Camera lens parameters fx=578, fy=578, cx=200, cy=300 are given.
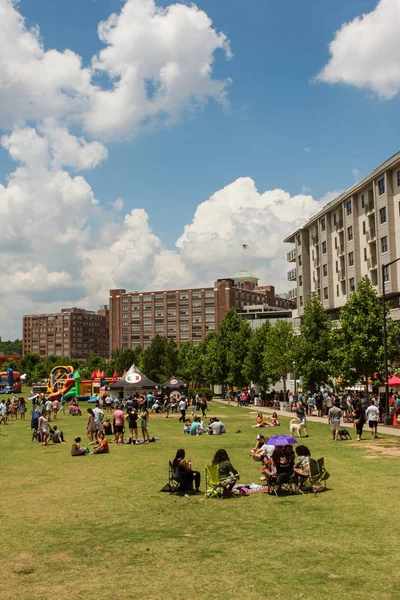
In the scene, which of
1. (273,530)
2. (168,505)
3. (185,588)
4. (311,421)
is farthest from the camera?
(311,421)

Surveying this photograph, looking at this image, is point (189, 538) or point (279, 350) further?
point (279, 350)

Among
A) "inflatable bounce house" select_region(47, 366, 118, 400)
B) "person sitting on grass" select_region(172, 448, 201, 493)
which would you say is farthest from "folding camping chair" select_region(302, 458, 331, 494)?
"inflatable bounce house" select_region(47, 366, 118, 400)

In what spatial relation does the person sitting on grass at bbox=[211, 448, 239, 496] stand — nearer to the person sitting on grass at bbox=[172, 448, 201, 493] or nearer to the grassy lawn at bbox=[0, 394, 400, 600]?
the grassy lawn at bbox=[0, 394, 400, 600]

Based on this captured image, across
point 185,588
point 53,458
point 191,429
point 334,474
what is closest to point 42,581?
point 185,588

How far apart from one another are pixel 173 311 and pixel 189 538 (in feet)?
561

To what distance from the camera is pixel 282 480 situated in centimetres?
1553

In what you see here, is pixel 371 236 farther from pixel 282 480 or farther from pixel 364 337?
pixel 282 480

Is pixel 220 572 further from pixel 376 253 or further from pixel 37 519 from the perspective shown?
pixel 376 253

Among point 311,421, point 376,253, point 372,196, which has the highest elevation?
point 372,196

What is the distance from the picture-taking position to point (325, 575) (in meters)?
9.16

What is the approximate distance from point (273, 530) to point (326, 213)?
6400cm

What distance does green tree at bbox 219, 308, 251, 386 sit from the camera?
237 feet

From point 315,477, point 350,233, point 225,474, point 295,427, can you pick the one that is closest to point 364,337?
point 295,427

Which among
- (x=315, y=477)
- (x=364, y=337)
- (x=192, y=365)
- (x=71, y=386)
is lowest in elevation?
(x=315, y=477)
